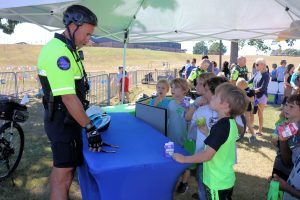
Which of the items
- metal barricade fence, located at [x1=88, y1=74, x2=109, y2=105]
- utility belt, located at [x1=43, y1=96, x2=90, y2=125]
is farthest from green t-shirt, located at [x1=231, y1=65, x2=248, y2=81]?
utility belt, located at [x1=43, y1=96, x2=90, y2=125]

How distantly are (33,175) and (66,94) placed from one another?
2628 mm

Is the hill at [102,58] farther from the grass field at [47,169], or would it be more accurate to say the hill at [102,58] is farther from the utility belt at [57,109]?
the utility belt at [57,109]

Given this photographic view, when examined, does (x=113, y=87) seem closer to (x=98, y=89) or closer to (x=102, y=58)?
(x=98, y=89)

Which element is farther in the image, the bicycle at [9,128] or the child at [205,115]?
the bicycle at [9,128]

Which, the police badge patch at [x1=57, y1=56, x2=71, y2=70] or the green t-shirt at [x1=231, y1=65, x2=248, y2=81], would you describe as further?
the green t-shirt at [x1=231, y1=65, x2=248, y2=81]

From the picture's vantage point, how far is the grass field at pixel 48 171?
3994mm

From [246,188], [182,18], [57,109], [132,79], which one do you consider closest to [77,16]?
[57,109]

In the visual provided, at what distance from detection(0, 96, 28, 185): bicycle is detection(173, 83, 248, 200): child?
2547 mm

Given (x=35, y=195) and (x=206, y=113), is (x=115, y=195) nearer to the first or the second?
(x=206, y=113)

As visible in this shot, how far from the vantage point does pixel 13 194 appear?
389 cm

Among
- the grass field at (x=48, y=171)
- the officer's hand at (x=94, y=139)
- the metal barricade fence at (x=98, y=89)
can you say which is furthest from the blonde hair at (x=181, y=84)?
the metal barricade fence at (x=98, y=89)

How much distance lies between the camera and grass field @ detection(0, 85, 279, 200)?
399 cm

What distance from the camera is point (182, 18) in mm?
6102

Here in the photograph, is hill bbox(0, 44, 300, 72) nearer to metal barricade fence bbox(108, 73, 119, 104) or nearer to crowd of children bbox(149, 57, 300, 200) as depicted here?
metal barricade fence bbox(108, 73, 119, 104)
